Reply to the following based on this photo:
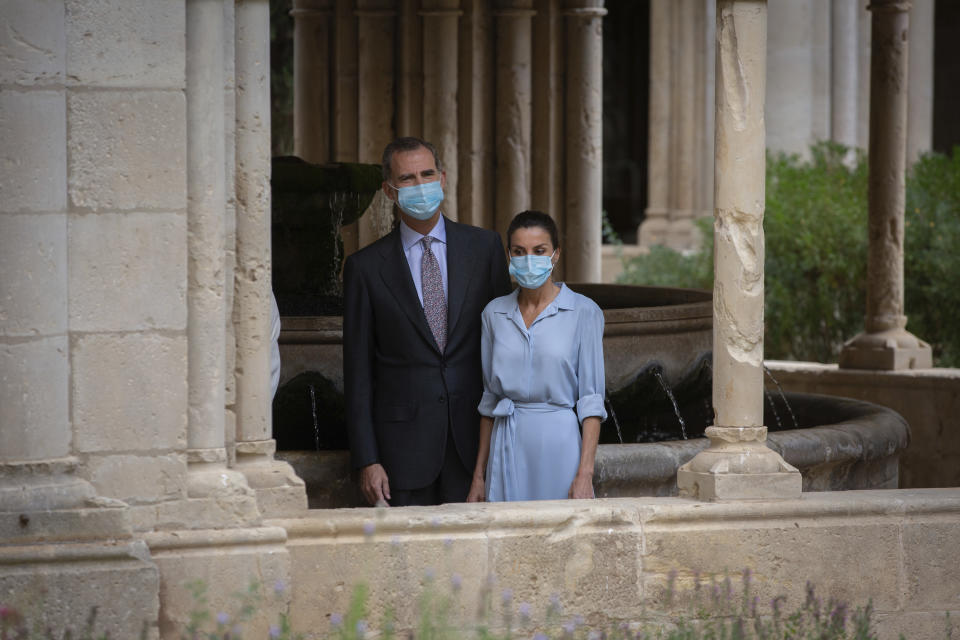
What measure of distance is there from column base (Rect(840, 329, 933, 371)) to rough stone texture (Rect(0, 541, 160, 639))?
213 inches

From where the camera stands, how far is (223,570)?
158 inches

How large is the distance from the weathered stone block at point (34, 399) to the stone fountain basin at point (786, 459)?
118cm

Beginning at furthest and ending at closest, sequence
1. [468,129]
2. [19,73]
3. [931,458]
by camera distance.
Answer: [468,129] → [931,458] → [19,73]

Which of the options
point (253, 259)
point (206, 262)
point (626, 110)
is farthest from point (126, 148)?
point (626, 110)

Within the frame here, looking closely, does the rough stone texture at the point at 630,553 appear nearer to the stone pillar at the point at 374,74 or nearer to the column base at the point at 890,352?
A: the column base at the point at 890,352

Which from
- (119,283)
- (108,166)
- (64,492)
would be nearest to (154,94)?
(108,166)

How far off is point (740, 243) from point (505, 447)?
87cm

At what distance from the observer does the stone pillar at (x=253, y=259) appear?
4.13 metres

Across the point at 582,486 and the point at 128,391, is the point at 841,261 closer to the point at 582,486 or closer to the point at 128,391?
the point at 582,486

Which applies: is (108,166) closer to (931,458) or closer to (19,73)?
(19,73)

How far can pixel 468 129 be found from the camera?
9.68 metres

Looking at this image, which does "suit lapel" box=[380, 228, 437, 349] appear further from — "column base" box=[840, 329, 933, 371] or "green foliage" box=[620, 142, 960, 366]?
"green foliage" box=[620, 142, 960, 366]

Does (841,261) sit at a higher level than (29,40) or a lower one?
lower

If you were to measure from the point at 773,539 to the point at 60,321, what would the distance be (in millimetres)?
1979
